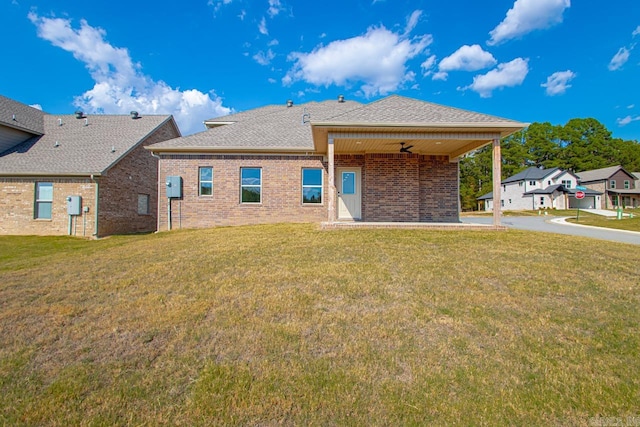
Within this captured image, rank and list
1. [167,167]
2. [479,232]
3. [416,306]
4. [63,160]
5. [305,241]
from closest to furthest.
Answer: [416,306], [305,241], [479,232], [167,167], [63,160]

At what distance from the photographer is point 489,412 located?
2.18 meters

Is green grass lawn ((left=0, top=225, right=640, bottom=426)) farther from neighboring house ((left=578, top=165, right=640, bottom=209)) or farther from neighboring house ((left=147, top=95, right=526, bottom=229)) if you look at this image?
neighboring house ((left=578, top=165, right=640, bottom=209))

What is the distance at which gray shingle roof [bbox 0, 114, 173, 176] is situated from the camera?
12461 mm

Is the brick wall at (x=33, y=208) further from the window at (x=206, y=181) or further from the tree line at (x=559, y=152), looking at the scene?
the tree line at (x=559, y=152)

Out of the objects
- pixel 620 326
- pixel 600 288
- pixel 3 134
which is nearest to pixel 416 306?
pixel 620 326

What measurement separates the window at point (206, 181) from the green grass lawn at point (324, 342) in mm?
6473

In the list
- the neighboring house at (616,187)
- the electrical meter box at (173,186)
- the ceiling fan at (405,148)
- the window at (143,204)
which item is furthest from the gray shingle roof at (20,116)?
the neighboring house at (616,187)

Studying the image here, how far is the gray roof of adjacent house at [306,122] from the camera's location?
27.8ft

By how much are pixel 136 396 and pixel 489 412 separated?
262 cm

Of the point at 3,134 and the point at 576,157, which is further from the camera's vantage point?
the point at 576,157

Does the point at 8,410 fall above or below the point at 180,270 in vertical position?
below

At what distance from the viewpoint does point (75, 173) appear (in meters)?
12.1

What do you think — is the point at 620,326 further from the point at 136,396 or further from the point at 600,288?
the point at 136,396

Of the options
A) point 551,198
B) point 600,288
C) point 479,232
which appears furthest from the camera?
point 551,198
